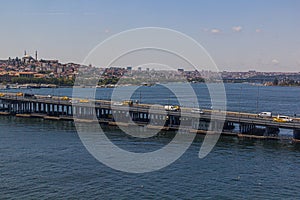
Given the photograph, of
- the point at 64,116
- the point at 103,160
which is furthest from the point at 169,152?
the point at 64,116

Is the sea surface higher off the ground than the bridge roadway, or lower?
lower

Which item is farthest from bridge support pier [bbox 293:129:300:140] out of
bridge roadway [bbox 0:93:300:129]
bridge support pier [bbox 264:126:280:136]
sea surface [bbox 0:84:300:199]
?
bridge support pier [bbox 264:126:280:136]

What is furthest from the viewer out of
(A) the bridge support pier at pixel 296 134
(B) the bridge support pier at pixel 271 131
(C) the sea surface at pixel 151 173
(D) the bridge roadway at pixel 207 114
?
(B) the bridge support pier at pixel 271 131

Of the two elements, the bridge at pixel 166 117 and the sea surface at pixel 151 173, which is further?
the bridge at pixel 166 117

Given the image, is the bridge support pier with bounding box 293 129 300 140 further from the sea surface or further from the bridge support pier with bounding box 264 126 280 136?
the bridge support pier with bounding box 264 126 280 136

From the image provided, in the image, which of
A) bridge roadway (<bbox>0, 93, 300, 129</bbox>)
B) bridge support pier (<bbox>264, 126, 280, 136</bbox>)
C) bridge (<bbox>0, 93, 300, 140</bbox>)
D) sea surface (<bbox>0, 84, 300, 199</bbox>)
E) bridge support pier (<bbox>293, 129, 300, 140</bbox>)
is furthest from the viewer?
bridge (<bbox>0, 93, 300, 140</bbox>)

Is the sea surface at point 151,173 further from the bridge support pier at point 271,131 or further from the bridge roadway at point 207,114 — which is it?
the bridge roadway at point 207,114

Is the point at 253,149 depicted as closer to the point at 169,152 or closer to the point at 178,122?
the point at 169,152

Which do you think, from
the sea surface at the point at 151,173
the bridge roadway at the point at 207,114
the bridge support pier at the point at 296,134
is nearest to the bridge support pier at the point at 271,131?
the bridge roadway at the point at 207,114

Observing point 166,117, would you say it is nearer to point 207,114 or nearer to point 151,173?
point 207,114

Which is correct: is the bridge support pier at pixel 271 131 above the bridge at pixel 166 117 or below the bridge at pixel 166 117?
below

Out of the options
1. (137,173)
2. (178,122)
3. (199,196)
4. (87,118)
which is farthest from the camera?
(87,118)
